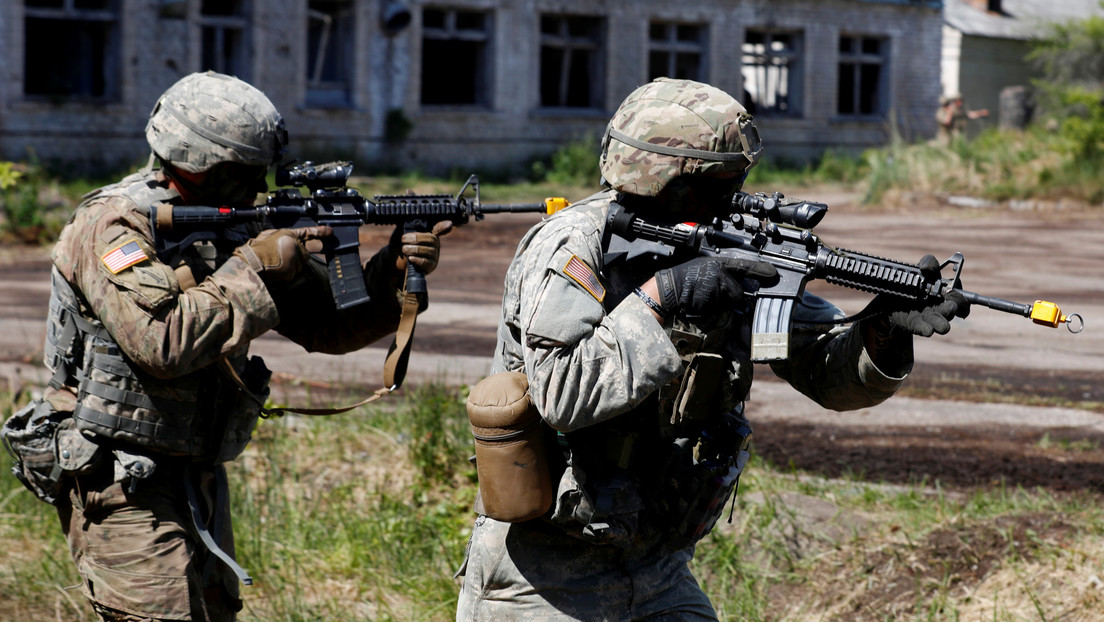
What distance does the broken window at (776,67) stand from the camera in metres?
27.2

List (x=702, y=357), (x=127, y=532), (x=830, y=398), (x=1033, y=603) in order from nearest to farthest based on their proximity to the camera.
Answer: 1. (x=702, y=357)
2. (x=830, y=398)
3. (x=127, y=532)
4. (x=1033, y=603)

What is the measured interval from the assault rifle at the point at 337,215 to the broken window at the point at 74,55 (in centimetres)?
1681

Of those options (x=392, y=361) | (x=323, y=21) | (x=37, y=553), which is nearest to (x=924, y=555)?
(x=392, y=361)

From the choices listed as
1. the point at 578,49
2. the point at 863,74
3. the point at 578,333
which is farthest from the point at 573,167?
the point at 578,333

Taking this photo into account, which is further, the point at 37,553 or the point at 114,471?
the point at 37,553

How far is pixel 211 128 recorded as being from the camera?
333 centimetres

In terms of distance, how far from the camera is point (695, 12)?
25.3m

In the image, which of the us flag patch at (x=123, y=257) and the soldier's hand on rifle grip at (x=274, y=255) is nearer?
the us flag patch at (x=123, y=257)

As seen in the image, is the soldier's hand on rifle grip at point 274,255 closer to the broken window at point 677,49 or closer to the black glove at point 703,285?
the black glove at point 703,285

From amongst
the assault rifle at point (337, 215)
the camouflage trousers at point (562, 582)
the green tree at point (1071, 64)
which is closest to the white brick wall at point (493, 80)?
the green tree at point (1071, 64)

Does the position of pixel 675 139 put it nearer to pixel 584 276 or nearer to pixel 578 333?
pixel 584 276

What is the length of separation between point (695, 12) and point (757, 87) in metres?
4.02

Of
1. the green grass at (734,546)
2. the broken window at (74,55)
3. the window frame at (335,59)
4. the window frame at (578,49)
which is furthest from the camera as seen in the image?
the window frame at (578,49)

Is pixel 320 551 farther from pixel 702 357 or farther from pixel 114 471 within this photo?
pixel 702 357
